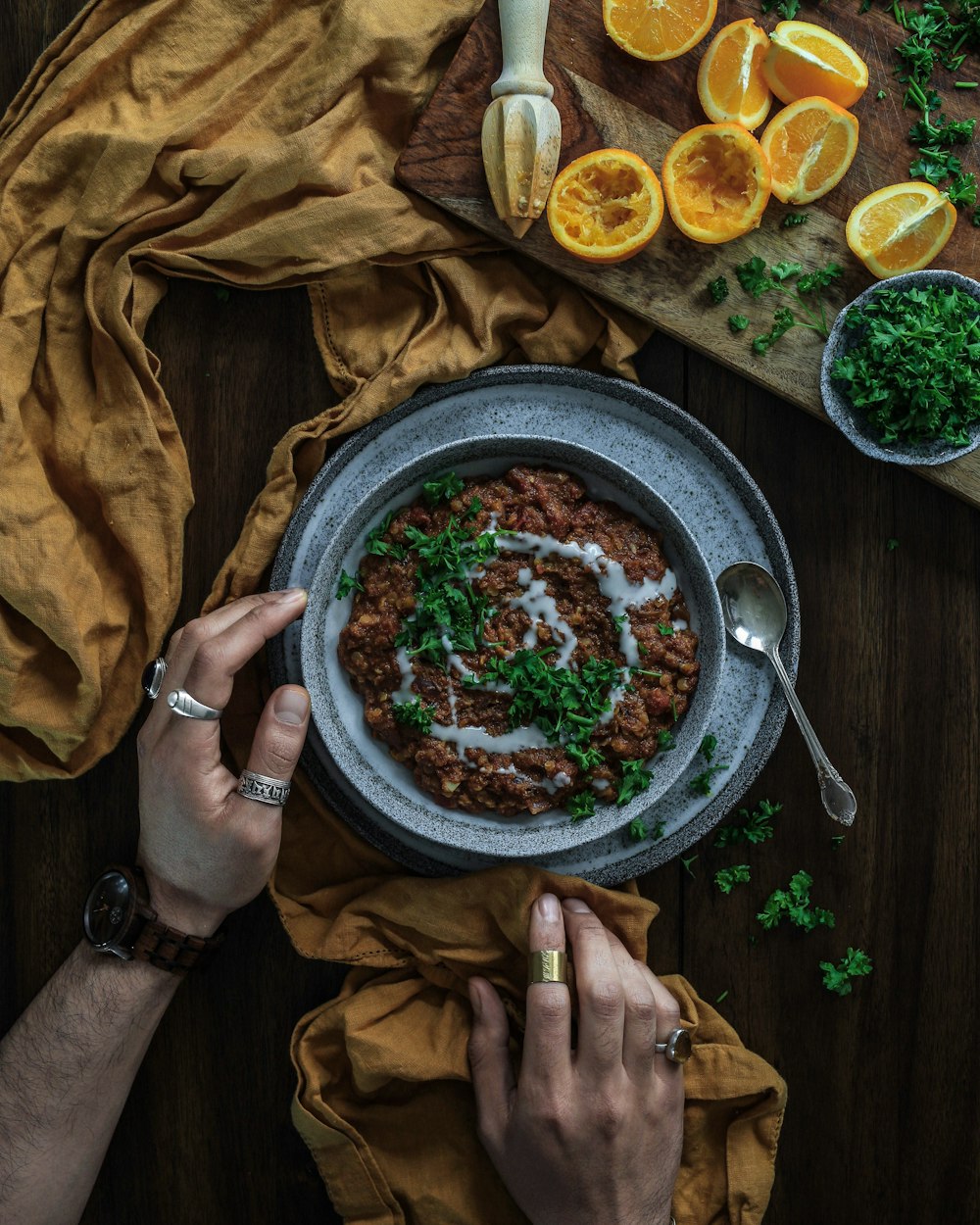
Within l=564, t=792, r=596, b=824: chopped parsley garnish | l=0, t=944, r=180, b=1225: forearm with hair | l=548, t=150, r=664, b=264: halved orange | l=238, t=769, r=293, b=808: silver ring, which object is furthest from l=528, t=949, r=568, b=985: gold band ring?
l=548, t=150, r=664, b=264: halved orange

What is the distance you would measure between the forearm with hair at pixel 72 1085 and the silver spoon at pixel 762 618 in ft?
6.64

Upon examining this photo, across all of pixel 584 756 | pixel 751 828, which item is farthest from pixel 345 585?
pixel 751 828

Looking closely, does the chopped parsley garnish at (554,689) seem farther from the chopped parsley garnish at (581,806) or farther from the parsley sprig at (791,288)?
the parsley sprig at (791,288)

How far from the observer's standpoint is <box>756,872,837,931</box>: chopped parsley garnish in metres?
3.08

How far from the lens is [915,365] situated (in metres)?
2.67

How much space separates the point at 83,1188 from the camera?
2.95m

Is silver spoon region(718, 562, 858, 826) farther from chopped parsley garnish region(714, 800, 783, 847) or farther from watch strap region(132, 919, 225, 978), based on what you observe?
watch strap region(132, 919, 225, 978)

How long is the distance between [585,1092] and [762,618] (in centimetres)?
146

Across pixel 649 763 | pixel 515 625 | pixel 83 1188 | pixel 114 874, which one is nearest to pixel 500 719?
pixel 515 625

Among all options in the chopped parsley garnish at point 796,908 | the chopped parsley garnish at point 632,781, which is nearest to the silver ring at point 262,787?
the chopped parsley garnish at point 632,781

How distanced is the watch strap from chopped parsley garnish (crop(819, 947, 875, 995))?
193 centimetres

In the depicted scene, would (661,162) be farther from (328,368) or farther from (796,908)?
(796,908)

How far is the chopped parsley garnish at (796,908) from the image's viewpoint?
10.1 feet

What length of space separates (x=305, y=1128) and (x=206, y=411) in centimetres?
219
